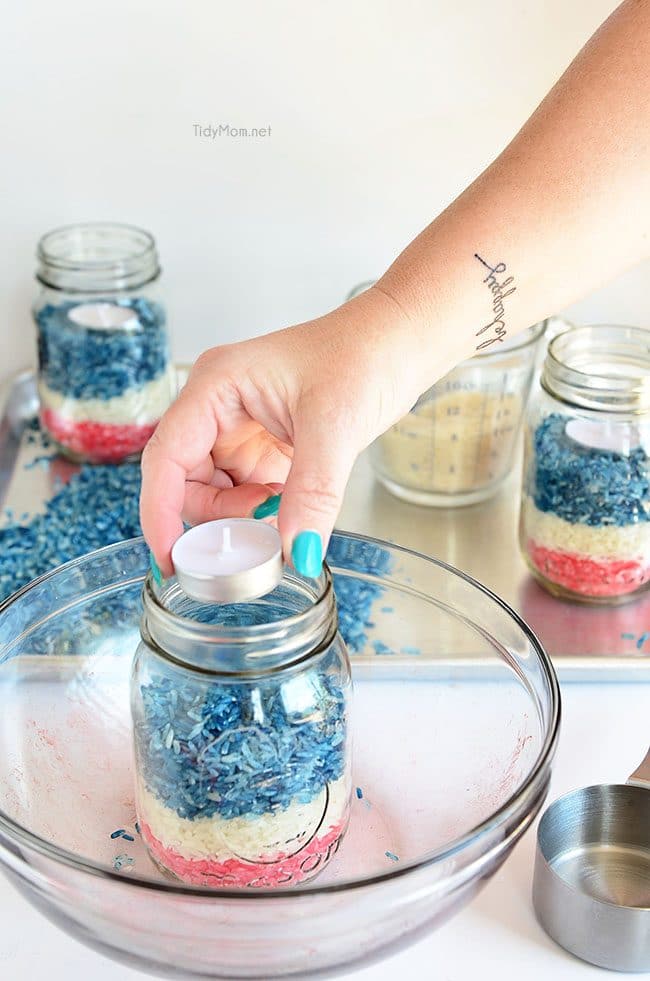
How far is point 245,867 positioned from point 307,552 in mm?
176

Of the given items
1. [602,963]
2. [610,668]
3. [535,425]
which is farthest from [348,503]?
[602,963]

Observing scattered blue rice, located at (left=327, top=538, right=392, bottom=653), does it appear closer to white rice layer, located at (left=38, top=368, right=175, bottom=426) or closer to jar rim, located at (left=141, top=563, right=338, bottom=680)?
jar rim, located at (left=141, top=563, right=338, bottom=680)

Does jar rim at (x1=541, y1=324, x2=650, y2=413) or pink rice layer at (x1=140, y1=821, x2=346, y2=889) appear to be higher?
jar rim at (x1=541, y1=324, x2=650, y2=413)

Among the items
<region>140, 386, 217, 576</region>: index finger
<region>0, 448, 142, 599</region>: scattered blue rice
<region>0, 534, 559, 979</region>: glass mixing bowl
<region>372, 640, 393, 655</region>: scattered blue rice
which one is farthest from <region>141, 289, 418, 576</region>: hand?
<region>0, 448, 142, 599</region>: scattered blue rice

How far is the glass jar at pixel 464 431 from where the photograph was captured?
1.05 m

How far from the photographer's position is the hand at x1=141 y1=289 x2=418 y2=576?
1.99 ft

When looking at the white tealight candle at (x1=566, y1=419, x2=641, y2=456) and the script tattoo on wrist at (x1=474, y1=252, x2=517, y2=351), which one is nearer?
the script tattoo on wrist at (x1=474, y1=252, x2=517, y2=351)

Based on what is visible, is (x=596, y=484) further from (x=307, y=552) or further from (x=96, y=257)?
(x=96, y=257)

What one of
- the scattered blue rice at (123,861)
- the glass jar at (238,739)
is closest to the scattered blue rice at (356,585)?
the glass jar at (238,739)

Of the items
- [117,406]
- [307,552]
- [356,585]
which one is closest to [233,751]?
[307,552]

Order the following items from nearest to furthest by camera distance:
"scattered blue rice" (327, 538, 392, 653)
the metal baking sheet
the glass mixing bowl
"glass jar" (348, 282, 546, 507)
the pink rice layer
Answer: the glass mixing bowl, the pink rice layer, "scattered blue rice" (327, 538, 392, 653), the metal baking sheet, "glass jar" (348, 282, 546, 507)

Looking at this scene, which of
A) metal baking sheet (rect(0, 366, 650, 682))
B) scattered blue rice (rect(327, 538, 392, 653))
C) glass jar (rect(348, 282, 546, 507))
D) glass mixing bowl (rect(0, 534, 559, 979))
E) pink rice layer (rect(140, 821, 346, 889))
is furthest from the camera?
glass jar (rect(348, 282, 546, 507))

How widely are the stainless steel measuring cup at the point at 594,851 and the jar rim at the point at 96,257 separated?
0.66 meters

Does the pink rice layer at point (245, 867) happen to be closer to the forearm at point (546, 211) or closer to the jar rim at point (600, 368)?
the forearm at point (546, 211)
